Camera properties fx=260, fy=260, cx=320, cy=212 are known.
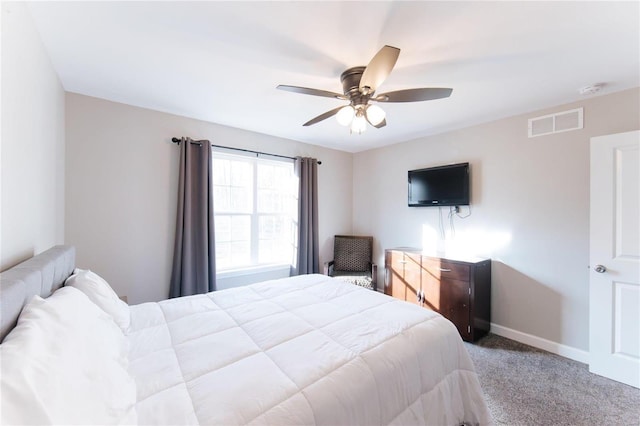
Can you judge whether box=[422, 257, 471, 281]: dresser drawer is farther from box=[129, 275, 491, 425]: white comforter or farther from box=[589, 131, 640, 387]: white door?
box=[129, 275, 491, 425]: white comforter

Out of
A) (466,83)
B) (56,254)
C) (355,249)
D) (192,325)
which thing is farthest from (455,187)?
(56,254)

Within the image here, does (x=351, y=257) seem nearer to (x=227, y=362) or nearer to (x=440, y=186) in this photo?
(x=440, y=186)

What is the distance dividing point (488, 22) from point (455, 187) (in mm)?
2037

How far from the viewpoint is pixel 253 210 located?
11.8ft

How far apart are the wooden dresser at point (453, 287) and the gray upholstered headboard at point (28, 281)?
10.5 feet

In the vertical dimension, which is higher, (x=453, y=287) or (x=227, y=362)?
(x=227, y=362)

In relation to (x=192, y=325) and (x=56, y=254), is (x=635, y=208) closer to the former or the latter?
(x=192, y=325)

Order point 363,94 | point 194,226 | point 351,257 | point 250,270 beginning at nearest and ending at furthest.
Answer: point 363,94 < point 194,226 < point 250,270 < point 351,257

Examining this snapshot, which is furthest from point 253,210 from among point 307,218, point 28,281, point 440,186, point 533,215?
point 533,215

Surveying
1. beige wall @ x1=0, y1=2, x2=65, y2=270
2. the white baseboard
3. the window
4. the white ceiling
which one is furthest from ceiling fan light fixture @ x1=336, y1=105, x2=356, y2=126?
the white baseboard

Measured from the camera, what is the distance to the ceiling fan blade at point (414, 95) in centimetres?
173

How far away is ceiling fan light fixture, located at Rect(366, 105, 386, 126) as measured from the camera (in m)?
1.80

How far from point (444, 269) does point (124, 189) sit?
3.51 metres

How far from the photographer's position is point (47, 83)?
1811 mm
